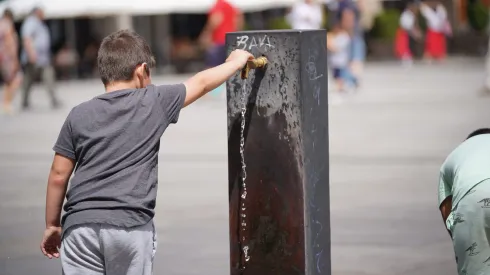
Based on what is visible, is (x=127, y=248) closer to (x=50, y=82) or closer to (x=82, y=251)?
(x=82, y=251)

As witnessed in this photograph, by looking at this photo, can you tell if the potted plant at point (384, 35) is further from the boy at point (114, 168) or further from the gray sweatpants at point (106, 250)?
the gray sweatpants at point (106, 250)

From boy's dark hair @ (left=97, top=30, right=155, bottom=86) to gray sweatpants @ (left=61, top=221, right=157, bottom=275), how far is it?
60 cm

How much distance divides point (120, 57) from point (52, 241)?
31.8 inches

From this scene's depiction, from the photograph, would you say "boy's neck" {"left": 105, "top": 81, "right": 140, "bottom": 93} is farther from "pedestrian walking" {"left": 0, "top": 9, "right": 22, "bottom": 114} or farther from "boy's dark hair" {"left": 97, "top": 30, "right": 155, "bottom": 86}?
"pedestrian walking" {"left": 0, "top": 9, "right": 22, "bottom": 114}

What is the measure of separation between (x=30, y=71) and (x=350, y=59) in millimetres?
5744

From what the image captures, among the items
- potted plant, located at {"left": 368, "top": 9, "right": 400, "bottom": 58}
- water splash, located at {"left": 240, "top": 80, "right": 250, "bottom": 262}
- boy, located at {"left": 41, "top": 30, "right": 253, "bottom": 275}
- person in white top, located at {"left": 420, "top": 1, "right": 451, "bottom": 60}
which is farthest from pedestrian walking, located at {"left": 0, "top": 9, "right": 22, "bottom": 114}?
potted plant, located at {"left": 368, "top": 9, "right": 400, "bottom": 58}

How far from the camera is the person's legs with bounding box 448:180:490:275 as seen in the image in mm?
3820

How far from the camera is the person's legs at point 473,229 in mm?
3820

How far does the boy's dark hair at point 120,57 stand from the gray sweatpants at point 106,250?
1.97ft

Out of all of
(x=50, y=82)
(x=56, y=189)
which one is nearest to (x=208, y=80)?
(x=56, y=189)

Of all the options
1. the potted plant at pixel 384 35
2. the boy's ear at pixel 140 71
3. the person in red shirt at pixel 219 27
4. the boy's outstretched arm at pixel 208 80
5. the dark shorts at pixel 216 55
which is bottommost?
the potted plant at pixel 384 35

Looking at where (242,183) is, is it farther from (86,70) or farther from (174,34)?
(174,34)

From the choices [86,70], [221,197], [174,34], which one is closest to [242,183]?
[221,197]

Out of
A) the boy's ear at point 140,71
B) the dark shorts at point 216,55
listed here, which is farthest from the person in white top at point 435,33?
the boy's ear at point 140,71
